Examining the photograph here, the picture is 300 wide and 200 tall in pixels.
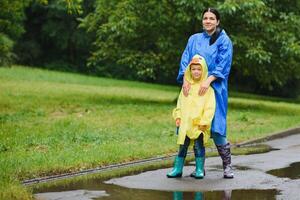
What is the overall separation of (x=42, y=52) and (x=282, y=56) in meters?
41.0

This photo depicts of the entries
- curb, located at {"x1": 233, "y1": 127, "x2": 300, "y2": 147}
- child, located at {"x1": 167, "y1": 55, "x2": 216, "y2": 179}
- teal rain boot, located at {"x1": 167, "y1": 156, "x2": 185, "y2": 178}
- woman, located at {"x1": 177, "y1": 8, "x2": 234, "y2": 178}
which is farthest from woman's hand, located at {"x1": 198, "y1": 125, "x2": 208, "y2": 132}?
curb, located at {"x1": 233, "y1": 127, "x2": 300, "y2": 147}

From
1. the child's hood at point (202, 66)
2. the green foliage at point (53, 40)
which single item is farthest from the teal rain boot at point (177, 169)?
the green foliage at point (53, 40)

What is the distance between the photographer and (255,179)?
8.79 metres

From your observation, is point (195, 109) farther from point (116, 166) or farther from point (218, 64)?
point (116, 166)

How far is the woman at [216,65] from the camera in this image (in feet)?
28.3

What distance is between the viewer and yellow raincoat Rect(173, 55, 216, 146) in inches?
336

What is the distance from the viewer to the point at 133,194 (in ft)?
25.5

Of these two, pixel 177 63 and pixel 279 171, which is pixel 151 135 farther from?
pixel 177 63

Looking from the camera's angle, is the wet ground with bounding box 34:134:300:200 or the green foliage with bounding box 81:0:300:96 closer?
the wet ground with bounding box 34:134:300:200

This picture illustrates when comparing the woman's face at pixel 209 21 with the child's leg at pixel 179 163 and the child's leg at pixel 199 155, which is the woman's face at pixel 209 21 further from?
the child's leg at pixel 179 163

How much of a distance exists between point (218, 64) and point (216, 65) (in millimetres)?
31

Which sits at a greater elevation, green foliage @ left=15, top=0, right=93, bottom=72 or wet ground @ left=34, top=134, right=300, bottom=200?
green foliage @ left=15, top=0, right=93, bottom=72

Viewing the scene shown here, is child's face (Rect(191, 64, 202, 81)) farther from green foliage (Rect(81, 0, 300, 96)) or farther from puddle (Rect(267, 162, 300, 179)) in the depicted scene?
green foliage (Rect(81, 0, 300, 96))

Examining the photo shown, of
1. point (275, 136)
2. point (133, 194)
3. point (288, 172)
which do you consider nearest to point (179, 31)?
point (275, 136)
